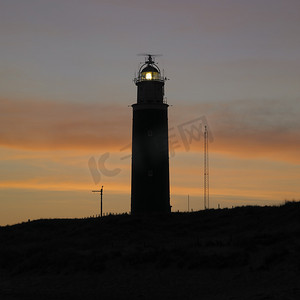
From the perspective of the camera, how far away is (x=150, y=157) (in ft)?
159

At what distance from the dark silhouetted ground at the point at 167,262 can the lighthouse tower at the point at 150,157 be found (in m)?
5.66

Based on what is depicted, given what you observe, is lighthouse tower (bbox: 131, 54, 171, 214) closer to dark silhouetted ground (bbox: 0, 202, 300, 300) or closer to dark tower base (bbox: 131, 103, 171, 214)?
dark tower base (bbox: 131, 103, 171, 214)

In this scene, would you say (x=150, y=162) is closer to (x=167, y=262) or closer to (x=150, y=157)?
(x=150, y=157)

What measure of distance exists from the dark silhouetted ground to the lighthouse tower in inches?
223

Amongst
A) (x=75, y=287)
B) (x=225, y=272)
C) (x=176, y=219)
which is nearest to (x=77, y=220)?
(x=176, y=219)

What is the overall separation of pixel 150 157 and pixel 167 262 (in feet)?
72.0

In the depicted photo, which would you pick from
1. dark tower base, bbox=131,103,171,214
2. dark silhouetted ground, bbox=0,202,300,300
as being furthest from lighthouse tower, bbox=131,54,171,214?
dark silhouetted ground, bbox=0,202,300,300

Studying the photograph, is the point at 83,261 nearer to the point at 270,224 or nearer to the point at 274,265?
the point at 274,265

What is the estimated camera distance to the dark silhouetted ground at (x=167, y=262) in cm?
2297

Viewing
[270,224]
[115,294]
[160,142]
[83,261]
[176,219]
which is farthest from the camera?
[160,142]

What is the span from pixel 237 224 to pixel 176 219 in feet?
23.1

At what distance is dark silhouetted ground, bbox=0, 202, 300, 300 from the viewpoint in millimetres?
22969

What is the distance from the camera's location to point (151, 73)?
5041cm

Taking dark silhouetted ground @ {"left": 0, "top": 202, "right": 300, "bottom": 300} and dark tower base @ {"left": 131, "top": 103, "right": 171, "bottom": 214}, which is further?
dark tower base @ {"left": 131, "top": 103, "right": 171, "bottom": 214}
